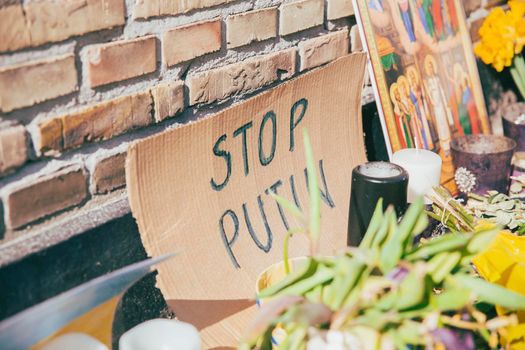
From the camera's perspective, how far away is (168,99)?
126 cm

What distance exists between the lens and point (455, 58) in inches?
76.0

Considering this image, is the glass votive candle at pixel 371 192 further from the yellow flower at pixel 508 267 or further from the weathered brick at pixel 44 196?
the weathered brick at pixel 44 196

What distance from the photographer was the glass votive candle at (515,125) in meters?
2.04

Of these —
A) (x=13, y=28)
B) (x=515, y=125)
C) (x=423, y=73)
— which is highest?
(x=13, y=28)

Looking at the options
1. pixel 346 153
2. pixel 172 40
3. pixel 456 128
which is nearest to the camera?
pixel 172 40

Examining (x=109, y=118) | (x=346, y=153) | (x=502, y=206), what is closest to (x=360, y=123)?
(x=346, y=153)

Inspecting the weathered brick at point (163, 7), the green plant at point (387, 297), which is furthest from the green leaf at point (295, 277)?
the weathered brick at point (163, 7)

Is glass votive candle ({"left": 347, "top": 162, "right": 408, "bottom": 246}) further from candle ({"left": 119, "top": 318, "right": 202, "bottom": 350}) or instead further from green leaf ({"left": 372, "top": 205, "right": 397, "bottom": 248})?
candle ({"left": 119, "top": 318, "right": 202, "bottom": 350})

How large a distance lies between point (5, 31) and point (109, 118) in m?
0.25

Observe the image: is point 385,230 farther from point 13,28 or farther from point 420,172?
point 13,28

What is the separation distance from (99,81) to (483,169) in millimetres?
1070

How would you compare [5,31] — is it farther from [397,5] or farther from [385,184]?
[397,5]

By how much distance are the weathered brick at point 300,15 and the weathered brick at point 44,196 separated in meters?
0.61

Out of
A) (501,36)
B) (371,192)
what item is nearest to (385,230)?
(371,192)
